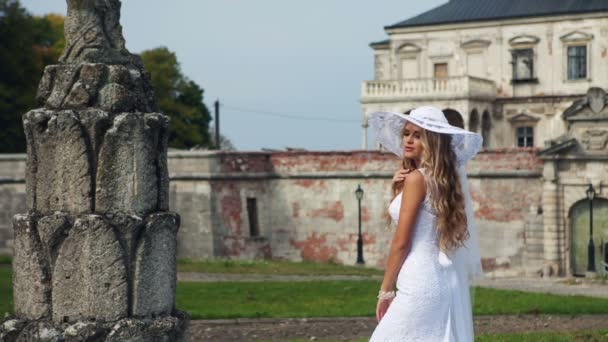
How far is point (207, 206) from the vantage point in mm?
40188

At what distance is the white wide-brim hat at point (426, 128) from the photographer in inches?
345

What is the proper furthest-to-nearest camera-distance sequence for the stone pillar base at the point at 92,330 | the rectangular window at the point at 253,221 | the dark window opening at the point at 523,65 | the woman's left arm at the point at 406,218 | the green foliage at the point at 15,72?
1. the dark window opening at the point at 523,65
2. the green foliage at the point at 15,72
3. the rectangular window at the point at 253,221
4. the stone pillar base at the point at 92,330
5. the woman's left arm at the point at 406,218

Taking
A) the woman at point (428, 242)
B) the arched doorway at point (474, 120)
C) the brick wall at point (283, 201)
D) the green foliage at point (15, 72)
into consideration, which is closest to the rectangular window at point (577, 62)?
the arched doorway at point (474, 120)

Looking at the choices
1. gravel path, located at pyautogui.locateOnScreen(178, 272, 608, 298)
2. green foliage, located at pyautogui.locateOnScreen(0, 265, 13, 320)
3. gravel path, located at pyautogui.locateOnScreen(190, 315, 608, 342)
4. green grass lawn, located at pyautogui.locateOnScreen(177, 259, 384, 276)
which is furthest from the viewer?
green grass lawn, located at pyautogui.locateOnScreen(177, 259, 384, 276)

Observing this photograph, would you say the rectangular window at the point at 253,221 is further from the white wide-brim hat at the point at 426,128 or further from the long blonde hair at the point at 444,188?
the long blonde hair at the point at 444,188

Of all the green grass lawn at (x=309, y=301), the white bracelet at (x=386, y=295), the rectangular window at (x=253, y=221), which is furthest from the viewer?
the rectangular window at (x=253, y=221)

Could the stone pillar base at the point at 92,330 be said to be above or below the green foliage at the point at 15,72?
below

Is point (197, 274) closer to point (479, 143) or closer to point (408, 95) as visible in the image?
point (479, 143)

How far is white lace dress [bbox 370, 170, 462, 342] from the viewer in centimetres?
860

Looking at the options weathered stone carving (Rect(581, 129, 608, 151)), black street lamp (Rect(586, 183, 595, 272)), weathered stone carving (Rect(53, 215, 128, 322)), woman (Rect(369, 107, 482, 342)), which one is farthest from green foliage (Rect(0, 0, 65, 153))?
woman (Rect(369, 107, 482, 342))

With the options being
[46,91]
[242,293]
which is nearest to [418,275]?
[46,91]

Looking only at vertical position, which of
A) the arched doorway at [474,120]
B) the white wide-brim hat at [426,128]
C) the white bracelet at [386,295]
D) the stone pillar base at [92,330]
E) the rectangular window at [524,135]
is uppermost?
the arched doorway at [474,120]

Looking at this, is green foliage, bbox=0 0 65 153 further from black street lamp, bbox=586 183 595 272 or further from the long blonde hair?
the long blonde hair

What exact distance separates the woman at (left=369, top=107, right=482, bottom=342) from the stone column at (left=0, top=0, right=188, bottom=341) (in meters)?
1.86
